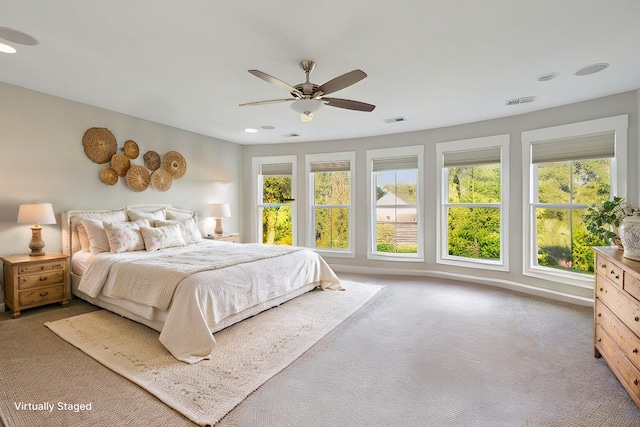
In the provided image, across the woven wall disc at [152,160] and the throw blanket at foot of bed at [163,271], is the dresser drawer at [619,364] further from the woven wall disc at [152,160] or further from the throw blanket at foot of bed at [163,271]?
the woven wall disc at [152,160]

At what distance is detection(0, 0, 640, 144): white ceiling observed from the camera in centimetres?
206

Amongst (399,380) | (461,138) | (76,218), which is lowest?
(399,380)

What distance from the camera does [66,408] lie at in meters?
1.90

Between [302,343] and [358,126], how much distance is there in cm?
341

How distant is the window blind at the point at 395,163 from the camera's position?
5355 mm

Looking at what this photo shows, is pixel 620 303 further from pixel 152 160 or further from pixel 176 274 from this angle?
pixel 152 160

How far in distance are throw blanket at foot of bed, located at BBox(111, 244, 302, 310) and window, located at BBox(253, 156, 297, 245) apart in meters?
2.59

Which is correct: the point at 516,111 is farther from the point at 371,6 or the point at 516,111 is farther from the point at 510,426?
the point at 510,426

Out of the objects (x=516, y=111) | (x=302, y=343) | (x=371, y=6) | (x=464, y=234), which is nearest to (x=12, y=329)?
(x=302, y=343)

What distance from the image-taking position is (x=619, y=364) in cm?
209

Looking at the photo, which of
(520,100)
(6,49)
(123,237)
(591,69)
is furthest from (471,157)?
(6,49)

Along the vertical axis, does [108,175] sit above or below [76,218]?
above

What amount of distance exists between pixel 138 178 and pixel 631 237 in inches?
212

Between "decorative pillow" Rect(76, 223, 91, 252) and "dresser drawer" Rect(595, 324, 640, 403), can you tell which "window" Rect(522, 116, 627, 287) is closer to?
"dresser drawer" Rect(595, 324, 640, 403)
